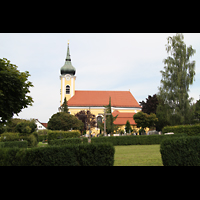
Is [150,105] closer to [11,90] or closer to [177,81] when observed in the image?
[177,81]

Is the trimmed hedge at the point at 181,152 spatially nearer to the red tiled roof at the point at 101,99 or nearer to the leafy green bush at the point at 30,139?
the leafy green bush at the point at 30,139

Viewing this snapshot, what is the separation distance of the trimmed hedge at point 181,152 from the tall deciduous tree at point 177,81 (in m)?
22.0

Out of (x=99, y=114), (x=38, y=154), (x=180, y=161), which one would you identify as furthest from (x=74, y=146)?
(x=99, y=114)


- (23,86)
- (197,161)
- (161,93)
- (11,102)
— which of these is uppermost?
(161,93)

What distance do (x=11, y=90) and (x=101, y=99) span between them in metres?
56.5

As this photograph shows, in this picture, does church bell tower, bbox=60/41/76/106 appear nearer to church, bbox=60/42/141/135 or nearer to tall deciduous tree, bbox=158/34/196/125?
church, bbox=60/42/141/135

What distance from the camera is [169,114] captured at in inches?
1321

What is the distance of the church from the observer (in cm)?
6812

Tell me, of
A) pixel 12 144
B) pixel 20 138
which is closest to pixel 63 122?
pixel 20 138

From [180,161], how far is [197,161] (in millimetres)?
906

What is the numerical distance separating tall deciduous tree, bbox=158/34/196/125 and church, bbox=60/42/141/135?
3132cm

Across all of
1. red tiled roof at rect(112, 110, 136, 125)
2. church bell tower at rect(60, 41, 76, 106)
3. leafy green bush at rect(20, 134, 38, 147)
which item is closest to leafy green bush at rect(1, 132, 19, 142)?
leafy green bush at rect(20, 134, 38, 147)
